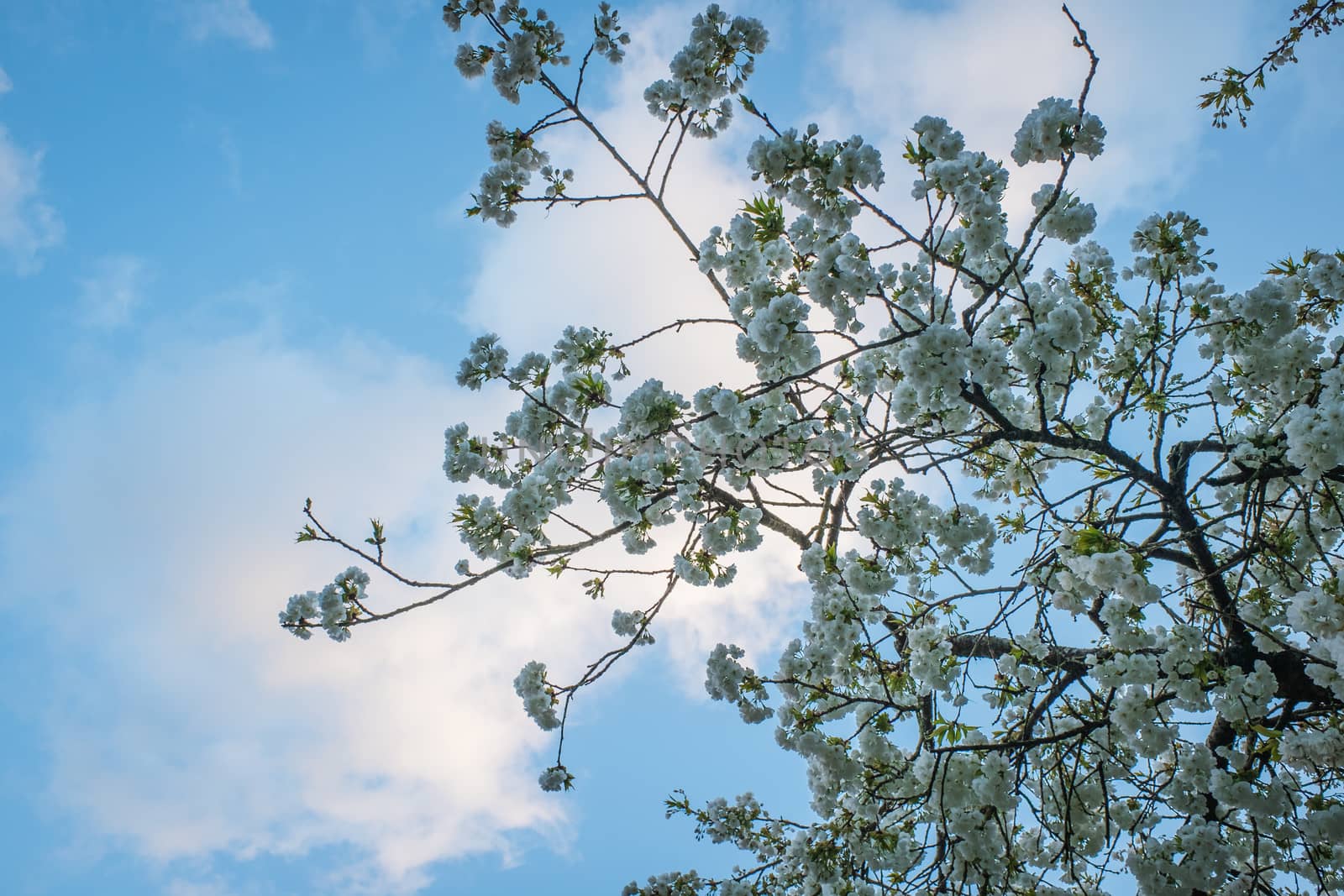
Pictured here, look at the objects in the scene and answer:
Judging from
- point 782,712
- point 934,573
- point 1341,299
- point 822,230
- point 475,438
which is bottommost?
point 782,712

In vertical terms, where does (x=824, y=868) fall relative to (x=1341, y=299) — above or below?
below

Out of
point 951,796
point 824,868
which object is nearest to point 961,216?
point 951,796

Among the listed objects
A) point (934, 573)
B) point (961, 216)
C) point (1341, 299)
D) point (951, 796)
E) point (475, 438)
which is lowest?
point (951, 796)

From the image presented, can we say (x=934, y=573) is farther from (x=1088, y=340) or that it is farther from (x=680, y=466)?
(x=680, y=466)

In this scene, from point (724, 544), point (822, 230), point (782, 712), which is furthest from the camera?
point (782, 712)

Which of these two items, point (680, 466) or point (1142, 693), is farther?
point (680, 466)

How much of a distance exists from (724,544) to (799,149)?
2918mm

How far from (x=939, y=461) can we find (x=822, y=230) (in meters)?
1.94

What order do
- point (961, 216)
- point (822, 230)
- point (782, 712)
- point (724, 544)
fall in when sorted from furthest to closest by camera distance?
point (782, 712), point (724, 544), point (822, 230), point (961, 216)

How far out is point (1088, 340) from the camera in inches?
222

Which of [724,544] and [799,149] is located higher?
[799,149]

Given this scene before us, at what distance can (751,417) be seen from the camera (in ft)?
17.1

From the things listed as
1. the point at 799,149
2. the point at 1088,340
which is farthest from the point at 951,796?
the point at 799,149

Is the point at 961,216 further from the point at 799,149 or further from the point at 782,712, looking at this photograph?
the point at 782,712
